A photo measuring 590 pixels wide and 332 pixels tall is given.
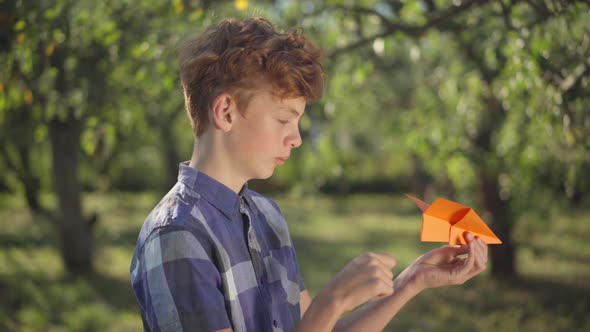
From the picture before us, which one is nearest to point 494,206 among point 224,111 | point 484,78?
point 484,78

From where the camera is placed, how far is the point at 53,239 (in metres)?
10.1

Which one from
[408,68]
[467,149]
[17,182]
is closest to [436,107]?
[467,149]

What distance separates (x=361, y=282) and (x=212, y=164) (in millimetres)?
441

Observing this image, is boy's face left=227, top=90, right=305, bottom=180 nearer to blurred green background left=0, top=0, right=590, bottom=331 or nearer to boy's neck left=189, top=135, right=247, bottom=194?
boy's neck left=189, top=135, right=247, bottom=194

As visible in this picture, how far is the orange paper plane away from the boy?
0.10 feet

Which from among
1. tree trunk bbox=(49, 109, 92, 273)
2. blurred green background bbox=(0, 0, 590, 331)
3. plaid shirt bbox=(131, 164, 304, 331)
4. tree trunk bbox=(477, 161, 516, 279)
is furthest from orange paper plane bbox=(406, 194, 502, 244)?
tree trunk bbox=(49, 109, 92, 273)

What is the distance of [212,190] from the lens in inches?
55.5

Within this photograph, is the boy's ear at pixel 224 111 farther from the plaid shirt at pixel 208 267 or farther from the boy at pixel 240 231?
the plaid shirt at pixel 208 267

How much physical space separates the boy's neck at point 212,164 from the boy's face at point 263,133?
25 millimetres

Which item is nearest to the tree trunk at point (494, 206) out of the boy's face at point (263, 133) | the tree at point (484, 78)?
the tree at point (484, 78)

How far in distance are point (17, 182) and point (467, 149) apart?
894 centimetres

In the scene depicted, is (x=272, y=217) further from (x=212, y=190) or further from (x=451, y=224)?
(x=451, y=224)

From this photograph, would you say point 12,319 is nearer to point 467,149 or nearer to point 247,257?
point 467,149

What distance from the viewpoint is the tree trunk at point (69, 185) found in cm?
732
